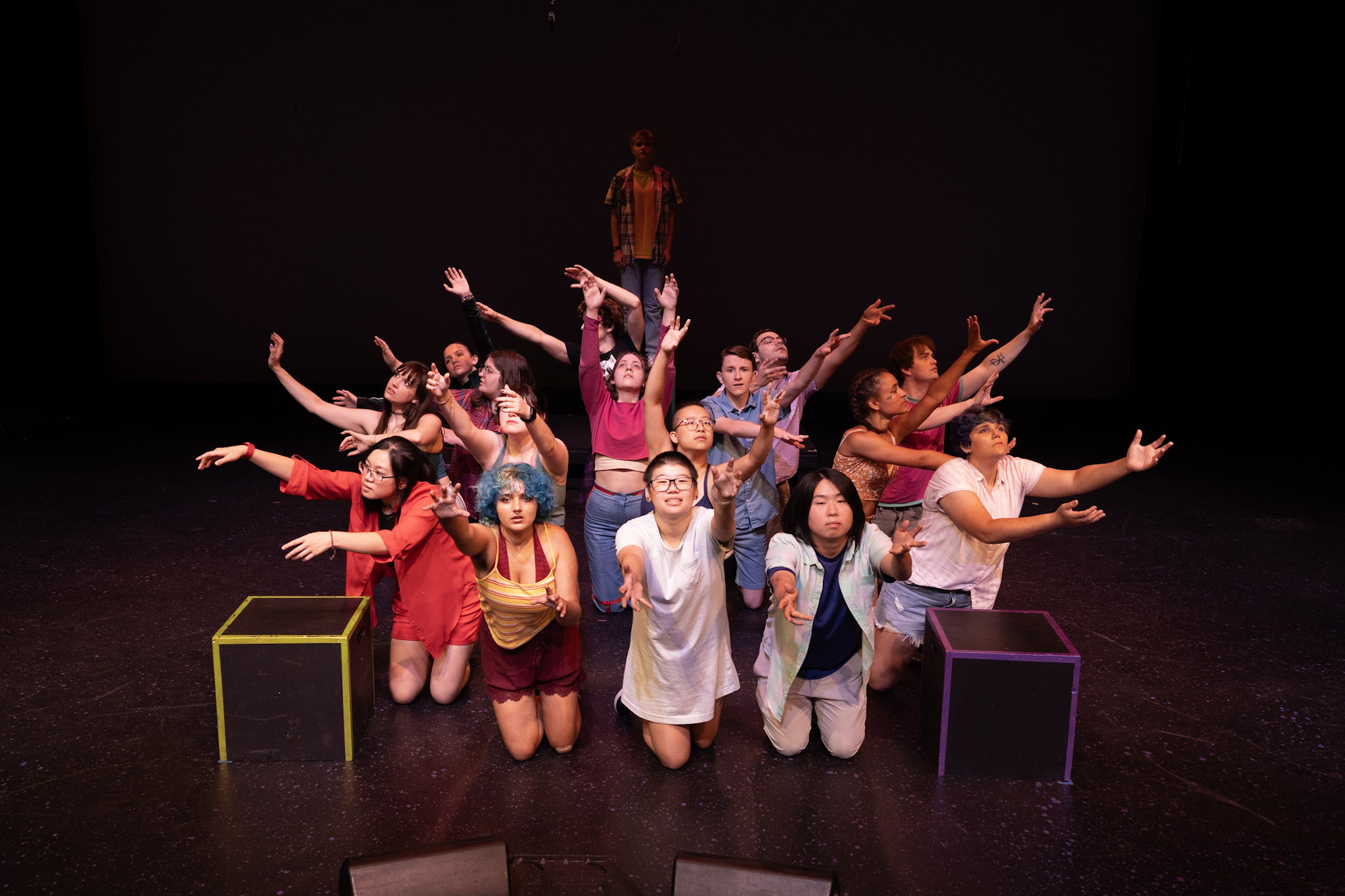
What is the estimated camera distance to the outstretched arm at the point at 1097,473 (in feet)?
9.55

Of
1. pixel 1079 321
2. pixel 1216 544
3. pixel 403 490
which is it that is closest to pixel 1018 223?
pixel 1079 321

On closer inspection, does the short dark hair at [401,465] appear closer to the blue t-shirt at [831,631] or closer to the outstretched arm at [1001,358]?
the blue t-shirt at [831,631]

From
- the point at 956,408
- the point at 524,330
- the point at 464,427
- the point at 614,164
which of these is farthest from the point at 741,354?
the point at 614,164

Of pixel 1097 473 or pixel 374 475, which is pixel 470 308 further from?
pixel 1097 473

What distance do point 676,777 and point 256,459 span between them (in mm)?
1722

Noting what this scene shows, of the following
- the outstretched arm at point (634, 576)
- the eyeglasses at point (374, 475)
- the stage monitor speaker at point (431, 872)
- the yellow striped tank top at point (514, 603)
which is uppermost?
the eyeglasses at point (374, 475)

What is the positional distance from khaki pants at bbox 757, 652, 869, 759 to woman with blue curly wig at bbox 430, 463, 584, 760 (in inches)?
25.8

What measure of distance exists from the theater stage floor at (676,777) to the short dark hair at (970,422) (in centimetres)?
92

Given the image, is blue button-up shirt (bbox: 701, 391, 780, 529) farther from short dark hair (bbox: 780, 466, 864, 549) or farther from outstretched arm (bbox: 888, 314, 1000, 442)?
short dark hair (bbox: 780, 466, 864, 549)

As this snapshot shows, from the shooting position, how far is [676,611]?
2795 millimetres

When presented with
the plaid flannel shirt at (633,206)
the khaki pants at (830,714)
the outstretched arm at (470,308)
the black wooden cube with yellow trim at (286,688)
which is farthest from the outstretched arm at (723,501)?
the plaid flannel shirt at (633,206)

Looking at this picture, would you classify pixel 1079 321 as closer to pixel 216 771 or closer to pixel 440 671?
pixel 440 671

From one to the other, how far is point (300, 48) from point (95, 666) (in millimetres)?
6960

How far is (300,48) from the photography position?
28.6 ft
